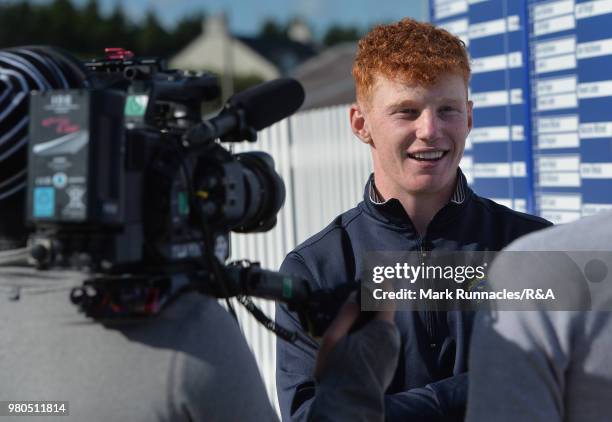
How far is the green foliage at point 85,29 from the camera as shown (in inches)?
2571

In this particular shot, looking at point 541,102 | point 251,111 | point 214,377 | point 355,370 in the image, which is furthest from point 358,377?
point 541,102

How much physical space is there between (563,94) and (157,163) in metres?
2.32

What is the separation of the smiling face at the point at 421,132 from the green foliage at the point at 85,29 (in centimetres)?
6151

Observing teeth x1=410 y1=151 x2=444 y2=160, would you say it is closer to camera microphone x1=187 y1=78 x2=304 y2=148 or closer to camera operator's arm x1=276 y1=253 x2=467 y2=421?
camera operator's arm x1=276 y1=253 x2=467 y2=421

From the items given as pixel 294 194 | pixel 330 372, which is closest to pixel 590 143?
pixel 330 372

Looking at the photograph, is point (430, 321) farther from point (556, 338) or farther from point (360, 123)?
point (556, 338)

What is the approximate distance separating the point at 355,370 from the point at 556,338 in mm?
413

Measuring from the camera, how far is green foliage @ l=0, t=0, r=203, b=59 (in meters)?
65.3

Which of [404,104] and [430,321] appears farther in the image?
[404,104]

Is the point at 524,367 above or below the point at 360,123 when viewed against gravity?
below

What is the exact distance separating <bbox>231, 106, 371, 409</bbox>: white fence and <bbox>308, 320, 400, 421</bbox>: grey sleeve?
4.46 meters

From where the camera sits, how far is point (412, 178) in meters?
→ 2.62

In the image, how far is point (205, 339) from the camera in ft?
5.56

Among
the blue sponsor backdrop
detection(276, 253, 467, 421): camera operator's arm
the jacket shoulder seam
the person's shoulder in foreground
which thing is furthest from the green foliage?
the person's shoulder in foreground
